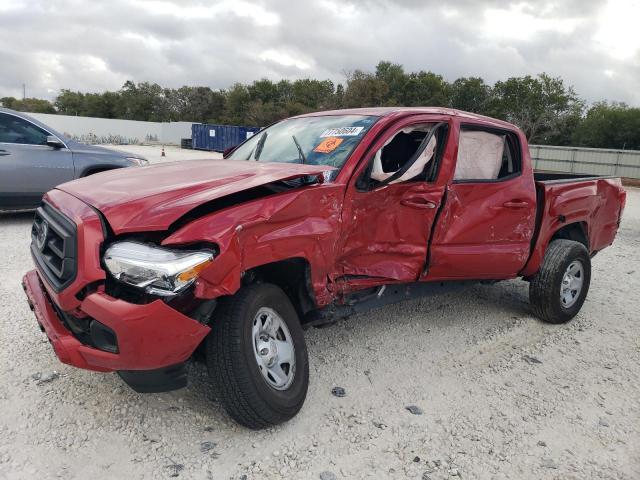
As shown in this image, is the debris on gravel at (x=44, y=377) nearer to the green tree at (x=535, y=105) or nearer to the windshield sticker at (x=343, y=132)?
the windshield sticker at (x=343, y=132)

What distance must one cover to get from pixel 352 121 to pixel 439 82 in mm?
62131

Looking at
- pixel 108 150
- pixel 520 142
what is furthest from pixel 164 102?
pixel 520 142

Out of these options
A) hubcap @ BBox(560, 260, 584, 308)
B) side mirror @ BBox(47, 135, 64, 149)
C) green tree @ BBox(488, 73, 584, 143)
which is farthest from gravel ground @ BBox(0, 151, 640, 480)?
green tree @ BBox(488, 73, 584, 143)

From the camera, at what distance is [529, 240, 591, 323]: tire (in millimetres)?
4492

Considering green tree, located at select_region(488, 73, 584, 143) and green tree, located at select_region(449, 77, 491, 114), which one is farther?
green tree, located at select_region(449, 77, 491, 114)

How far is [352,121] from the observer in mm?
3748

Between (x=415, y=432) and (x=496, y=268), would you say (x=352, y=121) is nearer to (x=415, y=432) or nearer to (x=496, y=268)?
(x=496, y=268)

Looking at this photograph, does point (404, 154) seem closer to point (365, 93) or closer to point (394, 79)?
point (365, 93)

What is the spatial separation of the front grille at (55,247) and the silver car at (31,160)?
4.80 meters

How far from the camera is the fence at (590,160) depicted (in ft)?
83.9

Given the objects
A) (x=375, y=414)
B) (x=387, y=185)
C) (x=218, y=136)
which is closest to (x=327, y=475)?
(x=375, y=414)

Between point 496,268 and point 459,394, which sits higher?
point 496,268

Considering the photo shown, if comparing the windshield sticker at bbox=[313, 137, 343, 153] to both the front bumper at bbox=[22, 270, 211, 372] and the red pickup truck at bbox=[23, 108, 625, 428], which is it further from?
the front bumper at bbox=[22, 270, 211, 372]

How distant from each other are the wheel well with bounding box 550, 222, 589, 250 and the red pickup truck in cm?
41
